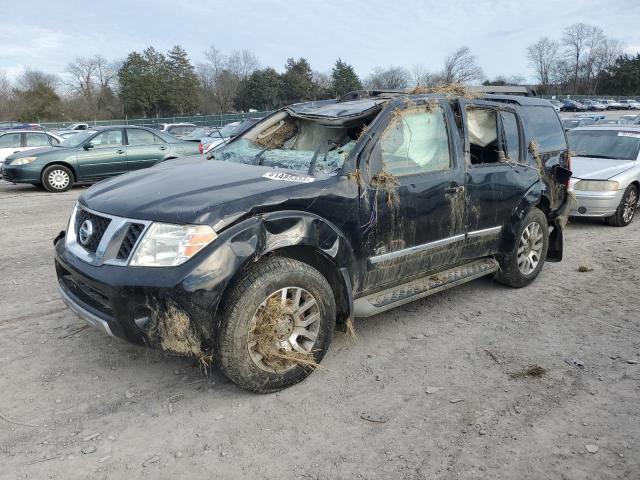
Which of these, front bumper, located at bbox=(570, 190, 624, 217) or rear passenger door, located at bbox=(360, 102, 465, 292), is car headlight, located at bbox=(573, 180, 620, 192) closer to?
front bumper, located at bbox=(570, 190, 624, 217)

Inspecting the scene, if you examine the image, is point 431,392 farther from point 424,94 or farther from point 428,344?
point 424,94

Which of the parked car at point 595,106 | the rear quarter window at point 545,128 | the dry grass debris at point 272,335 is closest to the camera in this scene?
the dry grass debris at point 272,335

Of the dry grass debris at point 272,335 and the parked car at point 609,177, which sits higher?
the parked car at point 609,177

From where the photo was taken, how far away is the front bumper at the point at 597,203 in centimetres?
820

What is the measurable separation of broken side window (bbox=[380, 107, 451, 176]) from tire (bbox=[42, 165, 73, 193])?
36.0 ft

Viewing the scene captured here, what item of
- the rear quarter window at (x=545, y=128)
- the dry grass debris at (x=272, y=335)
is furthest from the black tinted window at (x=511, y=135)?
the dry grass debris at (x=272, y=335)

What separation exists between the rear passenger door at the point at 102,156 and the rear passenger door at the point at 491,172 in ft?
33.7

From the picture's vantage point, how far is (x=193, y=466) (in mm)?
2684

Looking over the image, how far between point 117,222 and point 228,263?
78cm

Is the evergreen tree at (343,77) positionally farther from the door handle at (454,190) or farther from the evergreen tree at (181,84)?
the door handle at (454,190)

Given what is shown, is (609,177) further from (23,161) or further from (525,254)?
(23,161)

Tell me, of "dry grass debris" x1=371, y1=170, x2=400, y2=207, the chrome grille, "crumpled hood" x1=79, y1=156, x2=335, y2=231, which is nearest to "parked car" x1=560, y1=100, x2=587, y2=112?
"dry grass debris" x1=371, y1=170, x2=400, y2=207

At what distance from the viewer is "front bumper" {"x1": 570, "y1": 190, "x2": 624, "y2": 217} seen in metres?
8.20

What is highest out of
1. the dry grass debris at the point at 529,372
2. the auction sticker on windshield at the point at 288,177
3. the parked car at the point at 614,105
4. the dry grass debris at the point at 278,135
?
the parked car at the point at 614,105
